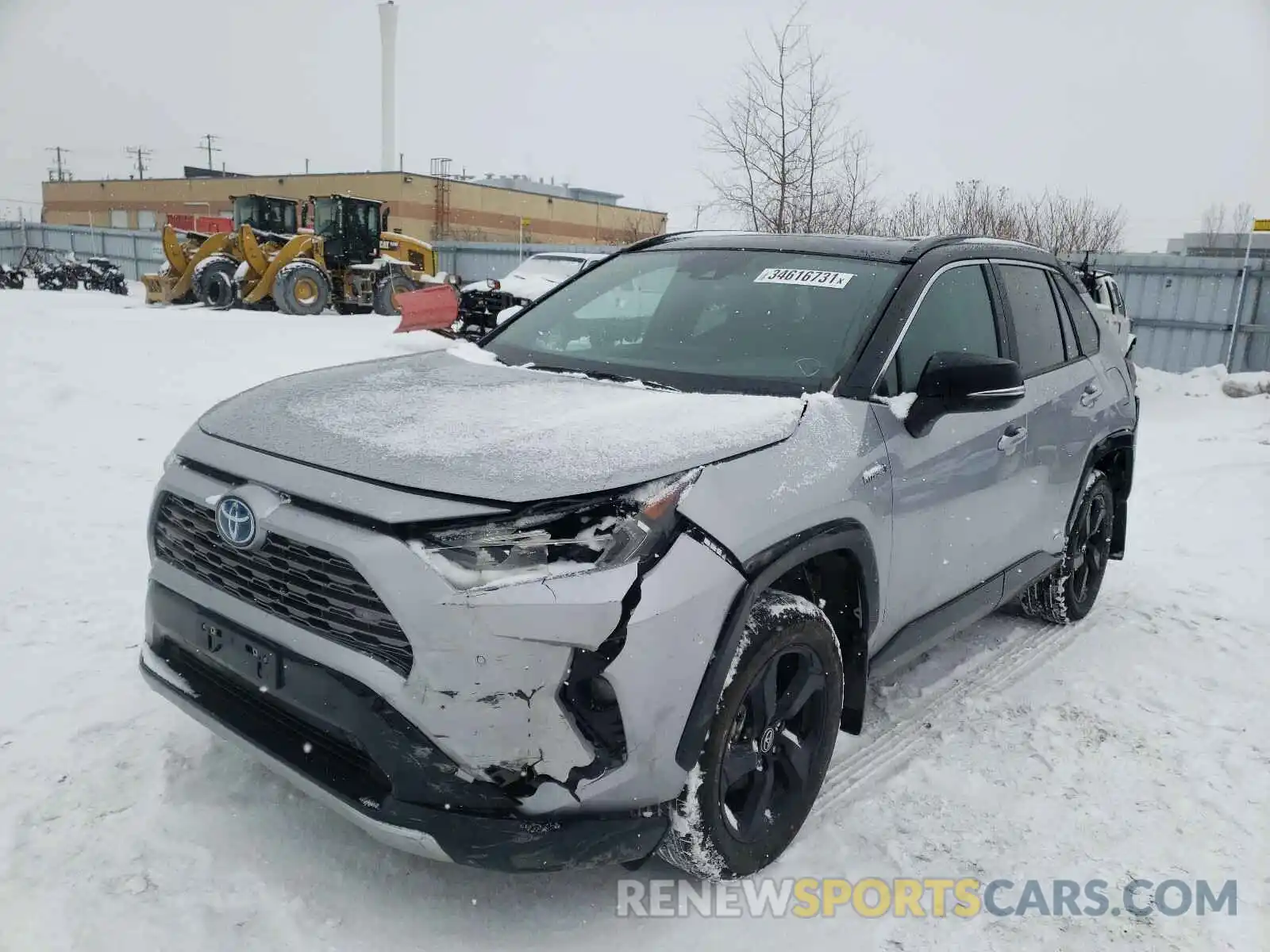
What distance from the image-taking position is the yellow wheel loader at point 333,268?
63.2 feet

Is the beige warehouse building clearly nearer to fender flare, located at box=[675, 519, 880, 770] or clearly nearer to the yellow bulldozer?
the yellow bulldozer

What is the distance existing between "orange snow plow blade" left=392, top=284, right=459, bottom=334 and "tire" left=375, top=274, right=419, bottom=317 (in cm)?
472

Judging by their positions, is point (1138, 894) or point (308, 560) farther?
point (1138, 894)

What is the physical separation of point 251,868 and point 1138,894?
252cm

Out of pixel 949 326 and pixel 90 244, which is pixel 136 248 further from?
pixel 949 326

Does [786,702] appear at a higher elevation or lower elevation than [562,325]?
lower

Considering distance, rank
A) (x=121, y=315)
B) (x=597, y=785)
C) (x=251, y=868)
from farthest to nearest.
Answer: (x=121, y=315) < (x=251, y=868) < (x=597, y=785)

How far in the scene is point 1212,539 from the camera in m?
6.41

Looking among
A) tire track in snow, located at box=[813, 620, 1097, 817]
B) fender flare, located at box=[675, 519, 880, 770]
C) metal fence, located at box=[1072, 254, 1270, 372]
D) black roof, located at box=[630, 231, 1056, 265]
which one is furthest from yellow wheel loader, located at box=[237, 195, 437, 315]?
fender flare, located at box=[675, 519, 880, 770]

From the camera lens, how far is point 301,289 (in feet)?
63.3

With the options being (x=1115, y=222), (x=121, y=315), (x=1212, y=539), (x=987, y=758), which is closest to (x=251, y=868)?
(x=987, y=758)

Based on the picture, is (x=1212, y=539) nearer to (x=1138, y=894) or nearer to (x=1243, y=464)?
(x=1243, y=464)

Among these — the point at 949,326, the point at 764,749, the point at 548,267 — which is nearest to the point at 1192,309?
the point at 548,267

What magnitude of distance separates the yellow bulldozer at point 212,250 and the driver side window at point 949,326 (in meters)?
19.0
